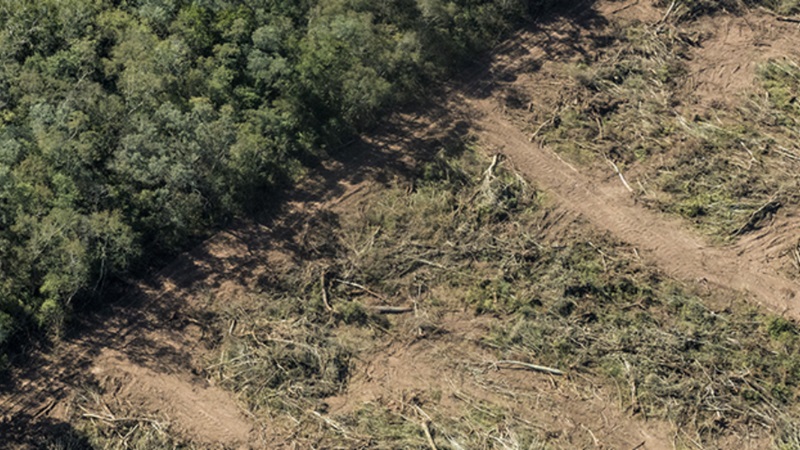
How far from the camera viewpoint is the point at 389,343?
31719 millimetres

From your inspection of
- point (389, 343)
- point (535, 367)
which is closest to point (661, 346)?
point (535, 367)

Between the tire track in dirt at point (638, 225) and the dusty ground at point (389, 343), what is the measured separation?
54mm

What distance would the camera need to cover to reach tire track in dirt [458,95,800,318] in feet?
110

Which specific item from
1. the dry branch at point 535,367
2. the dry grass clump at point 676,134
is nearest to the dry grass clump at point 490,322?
the dry branch at point 535,367

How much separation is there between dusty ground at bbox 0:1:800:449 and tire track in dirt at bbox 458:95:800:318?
54 mm

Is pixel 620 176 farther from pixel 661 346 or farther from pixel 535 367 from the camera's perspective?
pixel 535 367

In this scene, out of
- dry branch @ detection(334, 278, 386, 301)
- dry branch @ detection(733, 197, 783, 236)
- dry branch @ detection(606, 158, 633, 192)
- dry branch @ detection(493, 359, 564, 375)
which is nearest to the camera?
dry branch @ detection(493, 359, 564, 375)

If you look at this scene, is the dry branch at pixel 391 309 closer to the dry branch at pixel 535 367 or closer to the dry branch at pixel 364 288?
the dry branch at pixel 364 288

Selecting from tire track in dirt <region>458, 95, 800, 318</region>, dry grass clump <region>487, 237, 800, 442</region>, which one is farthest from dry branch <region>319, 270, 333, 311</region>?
tire track in dirt <region>458, 95, 800, 318</region>

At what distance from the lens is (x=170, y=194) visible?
32062 millimetres

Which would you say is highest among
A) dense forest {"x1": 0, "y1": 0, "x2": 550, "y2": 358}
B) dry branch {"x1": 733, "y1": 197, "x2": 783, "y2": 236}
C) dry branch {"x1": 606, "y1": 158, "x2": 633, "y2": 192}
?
dense forest {"x1": 0, "y1": 0, "x2": 550, "y2": 358}

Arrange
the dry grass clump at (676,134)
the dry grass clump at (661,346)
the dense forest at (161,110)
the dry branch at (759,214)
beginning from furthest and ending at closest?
the dry grass clump at (676,134)
the dry branch at (759,214)
the dry grass clump at (661,346)
the dense forest at (161,110)

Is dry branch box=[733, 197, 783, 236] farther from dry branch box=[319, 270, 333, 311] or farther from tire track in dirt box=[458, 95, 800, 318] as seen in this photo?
dry branch box=[319, 270, 333, 311]

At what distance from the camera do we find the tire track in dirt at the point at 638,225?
33.6 meters
